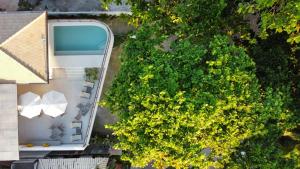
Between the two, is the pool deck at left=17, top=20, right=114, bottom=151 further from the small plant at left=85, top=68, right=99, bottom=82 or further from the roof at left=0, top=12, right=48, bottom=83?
the roof at left=0, top=12, right=48, bottom=83

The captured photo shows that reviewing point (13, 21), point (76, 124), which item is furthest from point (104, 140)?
point (13, 21)

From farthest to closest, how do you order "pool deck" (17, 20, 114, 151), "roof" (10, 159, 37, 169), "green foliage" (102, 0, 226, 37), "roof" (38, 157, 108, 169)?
"roof" (38, 157, 108, 169) → "roof" (10, 159, 37, 169) → "pool deck" (17, 20, 114, 151) → "green foliage" (102, 0, 226, 37)

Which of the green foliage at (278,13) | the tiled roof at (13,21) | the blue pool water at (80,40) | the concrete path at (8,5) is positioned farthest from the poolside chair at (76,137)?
the green foliage at (278,13)

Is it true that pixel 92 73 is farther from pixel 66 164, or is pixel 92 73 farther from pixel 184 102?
pixel 184 102

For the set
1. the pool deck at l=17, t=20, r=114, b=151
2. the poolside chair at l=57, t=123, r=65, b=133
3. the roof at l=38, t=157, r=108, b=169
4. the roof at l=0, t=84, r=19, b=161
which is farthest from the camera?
the roof at l=38, t=157, r=108, b=169

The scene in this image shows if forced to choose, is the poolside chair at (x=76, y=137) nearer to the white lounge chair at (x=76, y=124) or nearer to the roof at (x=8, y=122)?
the white lounge chair at (x=76, y=124)

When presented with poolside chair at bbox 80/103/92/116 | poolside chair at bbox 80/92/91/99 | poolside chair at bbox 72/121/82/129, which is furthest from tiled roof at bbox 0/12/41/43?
poolside chair at bbox 72/121/82/129

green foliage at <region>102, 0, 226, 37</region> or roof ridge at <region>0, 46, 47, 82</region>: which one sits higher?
green foliage at <region>102, 0, 226, 37</region>

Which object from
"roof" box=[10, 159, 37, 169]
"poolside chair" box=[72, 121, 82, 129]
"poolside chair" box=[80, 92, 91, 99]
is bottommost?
"roof" box=[10, 159, 37, 169]
